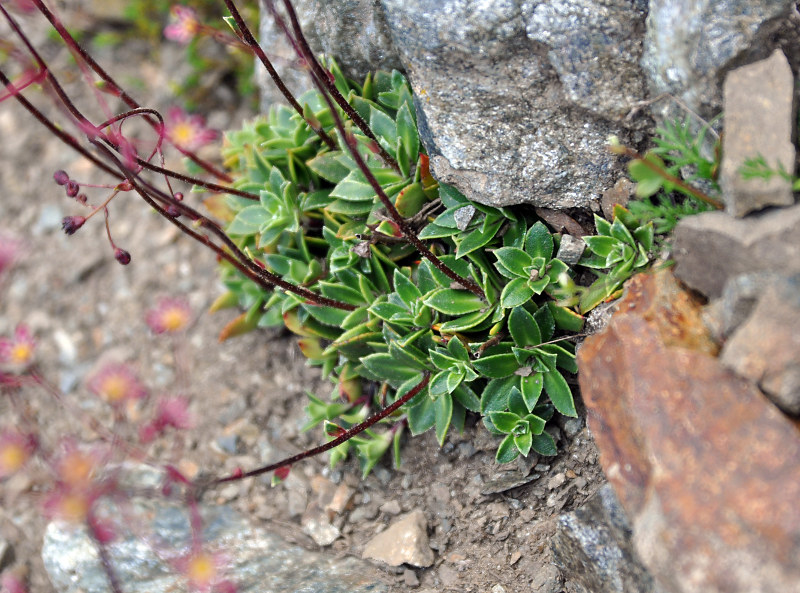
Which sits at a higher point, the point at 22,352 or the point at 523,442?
the point at 22,352

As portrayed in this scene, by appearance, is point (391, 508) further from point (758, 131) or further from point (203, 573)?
point (758, 131)

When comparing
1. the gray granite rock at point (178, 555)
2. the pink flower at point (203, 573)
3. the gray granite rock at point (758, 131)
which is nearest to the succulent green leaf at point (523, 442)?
the gray granite rock at point (178, 555)

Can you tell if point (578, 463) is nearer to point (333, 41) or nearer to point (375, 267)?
point (375, 267)

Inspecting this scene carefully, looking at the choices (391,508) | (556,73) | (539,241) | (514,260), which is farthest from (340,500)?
(556,73)

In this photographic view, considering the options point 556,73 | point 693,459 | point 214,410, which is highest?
point 556,73

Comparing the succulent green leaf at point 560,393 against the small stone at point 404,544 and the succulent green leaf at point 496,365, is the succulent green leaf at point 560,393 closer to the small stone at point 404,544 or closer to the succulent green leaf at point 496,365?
the succulent green leaf at point 496,365

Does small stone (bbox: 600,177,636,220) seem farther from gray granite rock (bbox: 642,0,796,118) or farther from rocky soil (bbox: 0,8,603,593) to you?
rocky soil (bbox: 0,8,603,593)

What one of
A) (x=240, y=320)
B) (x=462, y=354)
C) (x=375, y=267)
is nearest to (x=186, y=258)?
(x=240, y=320)

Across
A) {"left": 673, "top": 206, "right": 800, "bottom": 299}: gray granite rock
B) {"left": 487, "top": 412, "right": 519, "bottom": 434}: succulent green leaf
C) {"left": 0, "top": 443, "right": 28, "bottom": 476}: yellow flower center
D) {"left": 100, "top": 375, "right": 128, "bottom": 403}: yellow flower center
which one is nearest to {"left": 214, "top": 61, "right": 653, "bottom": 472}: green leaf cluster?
{"left": 487, "top": 412, "right": 519, "bottom": 434}: succulent green leaf
